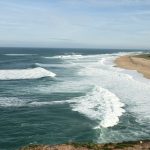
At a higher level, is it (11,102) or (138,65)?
(138,65)

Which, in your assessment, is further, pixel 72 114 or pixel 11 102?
pixel 11 102

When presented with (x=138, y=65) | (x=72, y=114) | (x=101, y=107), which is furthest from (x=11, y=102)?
(x=138, y=65)

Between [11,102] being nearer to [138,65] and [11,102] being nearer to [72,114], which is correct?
[72,114]

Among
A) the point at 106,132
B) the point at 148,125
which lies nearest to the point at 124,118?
the point at 148,125

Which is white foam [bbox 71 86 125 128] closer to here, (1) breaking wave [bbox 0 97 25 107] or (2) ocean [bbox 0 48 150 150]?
(2) ocean [bbox 0 48 150 150]

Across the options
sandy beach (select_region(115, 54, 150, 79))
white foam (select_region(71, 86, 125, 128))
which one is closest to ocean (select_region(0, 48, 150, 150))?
white foam (select_region(71, 86, 125, 128))

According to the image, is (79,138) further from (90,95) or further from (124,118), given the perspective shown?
(90,95)

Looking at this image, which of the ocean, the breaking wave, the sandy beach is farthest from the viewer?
the sandy beach

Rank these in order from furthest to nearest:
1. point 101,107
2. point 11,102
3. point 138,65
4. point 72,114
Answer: point 138,65 < point 11,102 < point 101,107 < point 72,114

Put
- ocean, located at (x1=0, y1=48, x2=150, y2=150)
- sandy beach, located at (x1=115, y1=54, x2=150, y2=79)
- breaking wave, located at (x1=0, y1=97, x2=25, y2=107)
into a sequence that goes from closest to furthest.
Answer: ocean, located at (x1=0, y1=48, x2=150, y2=150) → breaking wave, located at (x1=0, y1=97, x2=25, y2=107) → sandy beach, located at (x1=115, y1=54, x2=150, y2=79)

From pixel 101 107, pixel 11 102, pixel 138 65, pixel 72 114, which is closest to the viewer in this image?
pixel 72 114
